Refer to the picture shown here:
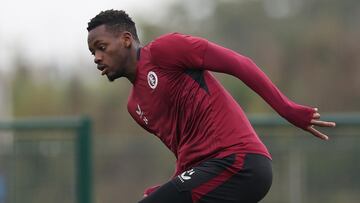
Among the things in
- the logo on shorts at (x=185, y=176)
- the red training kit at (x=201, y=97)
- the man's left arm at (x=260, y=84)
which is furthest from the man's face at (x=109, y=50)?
the logo on shorts at (x=185, y=176)

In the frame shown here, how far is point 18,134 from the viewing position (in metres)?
12.0

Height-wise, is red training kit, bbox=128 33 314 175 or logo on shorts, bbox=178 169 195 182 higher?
red training kit, bbox=128 33 314 175

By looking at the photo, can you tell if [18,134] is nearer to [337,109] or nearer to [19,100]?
[337,109]

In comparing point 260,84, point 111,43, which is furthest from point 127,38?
point 260,84

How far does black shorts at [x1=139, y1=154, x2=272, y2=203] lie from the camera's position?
615cm

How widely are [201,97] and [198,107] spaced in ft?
0.21

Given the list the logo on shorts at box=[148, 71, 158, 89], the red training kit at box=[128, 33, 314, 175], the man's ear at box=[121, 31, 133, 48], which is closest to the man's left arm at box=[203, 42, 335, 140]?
the red training kit at box=[128, 33, 314, 175]

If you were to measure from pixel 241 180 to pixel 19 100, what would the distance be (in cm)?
2524

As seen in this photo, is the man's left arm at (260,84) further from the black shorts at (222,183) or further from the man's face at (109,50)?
the man's face at (109,50)

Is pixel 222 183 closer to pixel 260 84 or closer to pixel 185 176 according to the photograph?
pixel 185 176

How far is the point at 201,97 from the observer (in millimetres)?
6277

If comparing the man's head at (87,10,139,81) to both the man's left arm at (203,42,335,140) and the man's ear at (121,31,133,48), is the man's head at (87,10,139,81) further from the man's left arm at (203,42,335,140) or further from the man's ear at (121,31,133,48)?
the man's left arm at (203,42,335,140)

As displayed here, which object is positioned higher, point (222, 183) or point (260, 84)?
point (260, 84)

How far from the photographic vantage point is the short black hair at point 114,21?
255 inches
